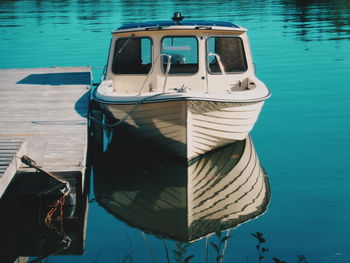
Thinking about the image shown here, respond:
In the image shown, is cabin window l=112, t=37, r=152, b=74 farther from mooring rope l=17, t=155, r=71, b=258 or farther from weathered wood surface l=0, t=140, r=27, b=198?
mooring rope l=17, t=155, r=71, b=258

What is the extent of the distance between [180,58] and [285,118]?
3759mm

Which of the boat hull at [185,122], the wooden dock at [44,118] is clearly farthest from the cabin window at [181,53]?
the wooden dock at [44,118]

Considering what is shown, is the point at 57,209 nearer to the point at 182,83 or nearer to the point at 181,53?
the point at 182,83

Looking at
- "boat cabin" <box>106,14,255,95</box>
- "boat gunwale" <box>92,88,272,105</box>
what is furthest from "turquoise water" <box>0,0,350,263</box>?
"boat cabin" <box>106,14,255,95</box>

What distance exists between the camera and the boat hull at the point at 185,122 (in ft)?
30.2

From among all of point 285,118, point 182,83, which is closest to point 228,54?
point 182,83

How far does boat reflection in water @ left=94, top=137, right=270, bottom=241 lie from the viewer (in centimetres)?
808

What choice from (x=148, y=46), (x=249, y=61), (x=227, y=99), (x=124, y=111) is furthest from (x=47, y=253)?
(x=249, y=61)

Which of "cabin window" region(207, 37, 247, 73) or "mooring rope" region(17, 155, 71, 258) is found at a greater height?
"cabin window" region(207, 37, 247, 73)

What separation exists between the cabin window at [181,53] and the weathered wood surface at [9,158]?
3859mm

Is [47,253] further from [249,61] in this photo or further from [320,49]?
[320,49]

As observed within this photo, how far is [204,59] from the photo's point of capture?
1078cm

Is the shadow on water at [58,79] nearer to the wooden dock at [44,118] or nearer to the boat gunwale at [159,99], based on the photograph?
the wooden dock at [44,118]

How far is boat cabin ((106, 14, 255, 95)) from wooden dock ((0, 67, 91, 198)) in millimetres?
1213
